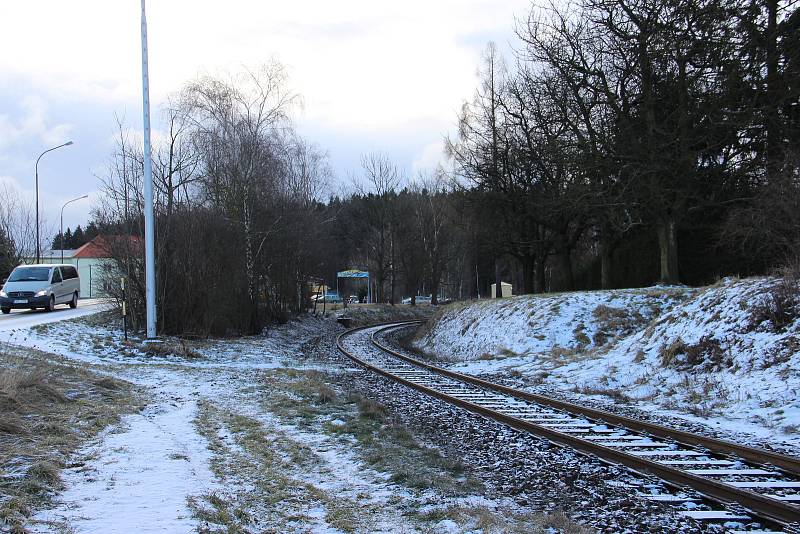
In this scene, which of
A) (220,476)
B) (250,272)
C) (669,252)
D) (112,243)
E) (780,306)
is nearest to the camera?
(220,476)

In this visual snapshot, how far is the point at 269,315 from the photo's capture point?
31094mm

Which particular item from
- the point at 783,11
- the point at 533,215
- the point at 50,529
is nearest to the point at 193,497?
the point at 50,529

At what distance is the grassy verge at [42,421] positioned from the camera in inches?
193

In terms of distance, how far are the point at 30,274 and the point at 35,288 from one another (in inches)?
35.4

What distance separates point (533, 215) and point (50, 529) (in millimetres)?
32670

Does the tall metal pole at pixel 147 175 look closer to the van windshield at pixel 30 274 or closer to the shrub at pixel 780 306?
the van windshield at pixel 30 274

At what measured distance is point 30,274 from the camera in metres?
24.7

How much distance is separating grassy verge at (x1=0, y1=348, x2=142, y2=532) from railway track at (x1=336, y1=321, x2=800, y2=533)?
5157mm

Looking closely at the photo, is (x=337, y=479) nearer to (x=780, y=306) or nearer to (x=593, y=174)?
(x=780, y=306)

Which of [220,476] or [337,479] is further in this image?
[337,479]

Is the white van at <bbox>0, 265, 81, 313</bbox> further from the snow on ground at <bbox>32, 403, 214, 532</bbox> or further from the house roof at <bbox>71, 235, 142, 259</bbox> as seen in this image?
the snow on ground at <bbox>32, 403, 214, 532</bbox>

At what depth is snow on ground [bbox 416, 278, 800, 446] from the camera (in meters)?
9.64

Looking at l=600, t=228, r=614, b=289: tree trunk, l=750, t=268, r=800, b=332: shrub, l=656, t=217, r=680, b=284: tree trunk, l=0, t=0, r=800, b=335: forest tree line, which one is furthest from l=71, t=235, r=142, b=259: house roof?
l=600, t=228, r=614, b=289: tree trunk

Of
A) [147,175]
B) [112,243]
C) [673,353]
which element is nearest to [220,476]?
[673,353]
